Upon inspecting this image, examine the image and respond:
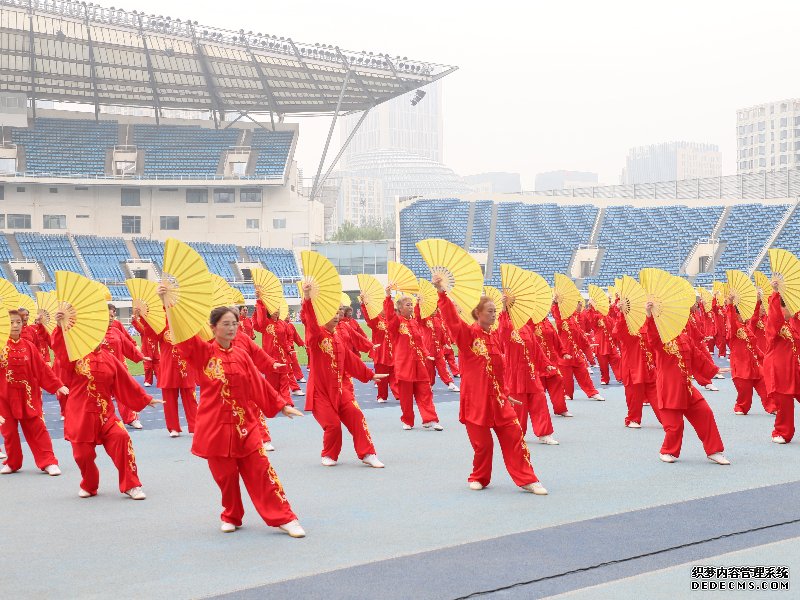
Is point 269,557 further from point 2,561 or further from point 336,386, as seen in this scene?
point 336,386

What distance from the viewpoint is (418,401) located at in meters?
12.4

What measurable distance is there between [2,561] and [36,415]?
3430mm

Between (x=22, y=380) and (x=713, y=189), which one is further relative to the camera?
(x=713, y=189)

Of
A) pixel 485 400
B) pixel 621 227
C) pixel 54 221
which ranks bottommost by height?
pixel 485 400

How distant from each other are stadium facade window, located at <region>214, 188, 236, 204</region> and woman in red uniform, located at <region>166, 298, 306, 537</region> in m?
42.5

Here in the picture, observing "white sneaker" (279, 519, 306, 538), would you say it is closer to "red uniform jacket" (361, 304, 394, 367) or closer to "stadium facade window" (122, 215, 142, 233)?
"red uniform jacket" (361, 304, 394, 367)

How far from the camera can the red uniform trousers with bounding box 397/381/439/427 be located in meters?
12.2

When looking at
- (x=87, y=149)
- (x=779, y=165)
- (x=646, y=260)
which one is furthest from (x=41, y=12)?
(x=779, y=165)

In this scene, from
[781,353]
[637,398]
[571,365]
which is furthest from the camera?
[571,365]

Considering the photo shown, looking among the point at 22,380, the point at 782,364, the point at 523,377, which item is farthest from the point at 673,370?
the point at 22,380

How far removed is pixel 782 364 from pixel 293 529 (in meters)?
6.03

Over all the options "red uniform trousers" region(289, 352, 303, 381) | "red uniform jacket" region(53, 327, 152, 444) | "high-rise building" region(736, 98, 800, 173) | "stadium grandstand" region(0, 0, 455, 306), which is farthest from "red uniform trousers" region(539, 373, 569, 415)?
"high-rise building" region(736, 98, 800, 173)

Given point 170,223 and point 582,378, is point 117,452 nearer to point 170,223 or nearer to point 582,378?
point 582,378

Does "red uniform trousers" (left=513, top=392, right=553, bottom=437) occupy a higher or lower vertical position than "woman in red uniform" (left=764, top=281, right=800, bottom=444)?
lower
